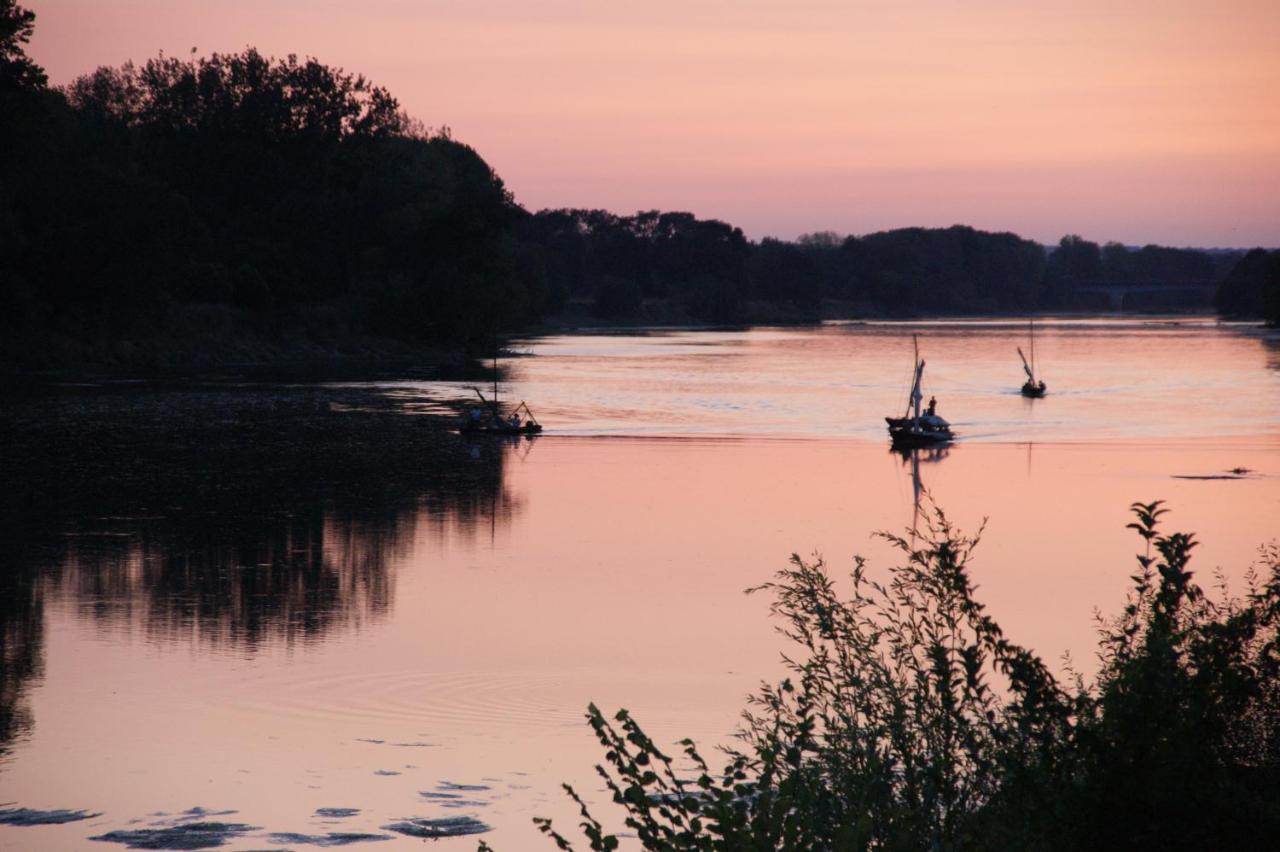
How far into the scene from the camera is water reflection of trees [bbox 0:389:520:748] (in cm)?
2366

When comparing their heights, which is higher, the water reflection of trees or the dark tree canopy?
the dark tree canopy

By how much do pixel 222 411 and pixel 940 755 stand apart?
188 ft

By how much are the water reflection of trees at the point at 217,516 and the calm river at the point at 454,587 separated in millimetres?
125

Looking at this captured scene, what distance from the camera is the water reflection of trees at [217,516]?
77.6 ft

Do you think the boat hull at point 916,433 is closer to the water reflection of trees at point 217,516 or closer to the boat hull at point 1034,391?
the water reflection of trees at point 217,516

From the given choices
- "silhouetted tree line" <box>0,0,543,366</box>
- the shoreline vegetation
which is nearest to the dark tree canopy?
"silhouetted tree line" <box>0,0,543,366</box>

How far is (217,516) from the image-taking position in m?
34.3

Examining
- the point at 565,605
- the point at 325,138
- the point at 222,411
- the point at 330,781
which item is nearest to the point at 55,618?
the point at 565,605

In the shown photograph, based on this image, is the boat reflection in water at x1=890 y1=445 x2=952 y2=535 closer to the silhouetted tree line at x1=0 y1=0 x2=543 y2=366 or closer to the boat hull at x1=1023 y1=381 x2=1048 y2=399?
the boat hull at x1=1023 y1=381 x2=1048 y2=399

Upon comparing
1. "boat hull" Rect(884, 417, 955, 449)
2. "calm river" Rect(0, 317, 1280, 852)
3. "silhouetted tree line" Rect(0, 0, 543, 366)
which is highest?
"silhouetted tree line" Rect(0, 0, 543, 366)

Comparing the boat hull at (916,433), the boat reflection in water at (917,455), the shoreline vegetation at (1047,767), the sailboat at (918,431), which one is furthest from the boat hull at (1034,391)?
the shoreline vegetation at (1047,767)

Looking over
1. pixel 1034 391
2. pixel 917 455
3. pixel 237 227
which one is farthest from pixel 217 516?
pixel 237 227

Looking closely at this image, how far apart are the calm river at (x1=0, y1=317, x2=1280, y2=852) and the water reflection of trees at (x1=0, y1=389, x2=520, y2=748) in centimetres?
13

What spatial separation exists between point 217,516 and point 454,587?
32.0 feet
